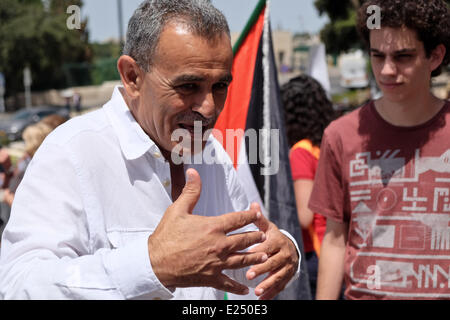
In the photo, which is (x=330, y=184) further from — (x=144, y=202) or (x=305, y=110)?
(x=305, y=110)

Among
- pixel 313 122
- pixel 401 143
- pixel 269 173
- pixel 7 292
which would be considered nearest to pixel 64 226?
pixel 7 292

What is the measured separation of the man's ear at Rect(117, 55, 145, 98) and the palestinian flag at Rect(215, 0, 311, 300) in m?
1.50

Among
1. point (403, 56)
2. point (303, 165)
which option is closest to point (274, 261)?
point (403, 56)

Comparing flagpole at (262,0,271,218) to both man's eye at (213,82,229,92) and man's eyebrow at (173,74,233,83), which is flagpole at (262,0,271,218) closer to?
man's eye at (213,82,229,92)

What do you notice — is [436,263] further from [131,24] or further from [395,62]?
[131,24]

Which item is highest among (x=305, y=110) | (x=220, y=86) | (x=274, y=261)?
(x=220, y=86)

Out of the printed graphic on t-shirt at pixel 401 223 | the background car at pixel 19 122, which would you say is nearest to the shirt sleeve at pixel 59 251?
the printed graphic on t-shirt at pixel 401 223

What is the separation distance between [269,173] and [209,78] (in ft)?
5.92

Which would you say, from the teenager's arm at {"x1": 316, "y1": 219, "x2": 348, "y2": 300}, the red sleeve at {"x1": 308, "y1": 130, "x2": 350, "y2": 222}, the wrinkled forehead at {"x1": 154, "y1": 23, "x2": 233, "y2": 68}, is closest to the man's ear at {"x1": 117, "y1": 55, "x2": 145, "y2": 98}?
the wrinkled forehead at {"x1": 154, "y1": 23, "x2": 233, "y2": 68}

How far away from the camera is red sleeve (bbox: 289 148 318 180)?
130 inches

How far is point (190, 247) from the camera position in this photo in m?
1.26

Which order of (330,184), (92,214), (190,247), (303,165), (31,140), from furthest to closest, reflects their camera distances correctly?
(31,140), (303,165), (330,184), (92,214), (190,247)

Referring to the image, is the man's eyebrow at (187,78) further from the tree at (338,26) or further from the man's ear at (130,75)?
the tree at (338,26)

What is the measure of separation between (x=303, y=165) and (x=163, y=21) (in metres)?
1.92
